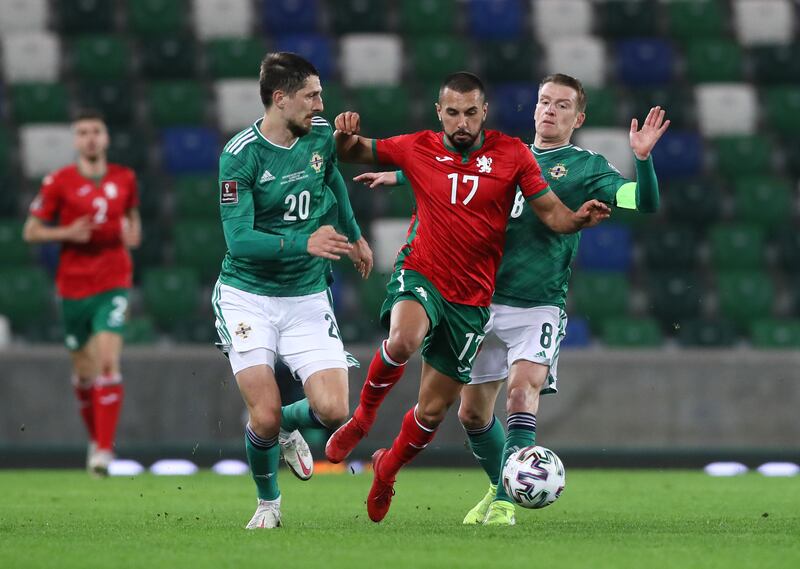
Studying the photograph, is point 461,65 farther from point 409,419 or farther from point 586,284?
point 409,419

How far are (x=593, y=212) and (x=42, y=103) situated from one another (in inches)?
427

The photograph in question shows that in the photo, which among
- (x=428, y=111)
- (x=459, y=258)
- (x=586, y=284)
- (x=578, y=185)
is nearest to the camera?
(x=459, y=258)

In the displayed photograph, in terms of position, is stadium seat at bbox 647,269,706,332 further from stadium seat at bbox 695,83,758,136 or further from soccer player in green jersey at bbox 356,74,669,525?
soccer player in green jersey at bbox 356,74,669,525

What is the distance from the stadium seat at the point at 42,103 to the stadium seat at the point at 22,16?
4.68 feet

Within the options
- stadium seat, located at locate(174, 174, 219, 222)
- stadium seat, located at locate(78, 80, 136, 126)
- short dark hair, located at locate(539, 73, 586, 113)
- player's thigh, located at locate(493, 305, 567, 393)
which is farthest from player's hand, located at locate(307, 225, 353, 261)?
stadium seat, located at locate(78, 80, 136, 126)

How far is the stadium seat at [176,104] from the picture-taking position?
16766mm

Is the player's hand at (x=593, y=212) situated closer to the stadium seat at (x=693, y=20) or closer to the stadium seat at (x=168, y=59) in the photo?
the stadium seat at (x=168, y=59)

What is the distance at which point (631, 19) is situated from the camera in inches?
727

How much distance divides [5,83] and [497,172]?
11.2 metres

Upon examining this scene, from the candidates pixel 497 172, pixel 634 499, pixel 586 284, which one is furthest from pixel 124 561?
pixel 586 284

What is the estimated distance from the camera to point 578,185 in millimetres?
7961

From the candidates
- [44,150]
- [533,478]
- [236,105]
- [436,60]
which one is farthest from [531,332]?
[436,60]

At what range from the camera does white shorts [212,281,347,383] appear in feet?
24.0

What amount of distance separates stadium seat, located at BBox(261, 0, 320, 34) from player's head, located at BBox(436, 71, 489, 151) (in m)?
11.0
